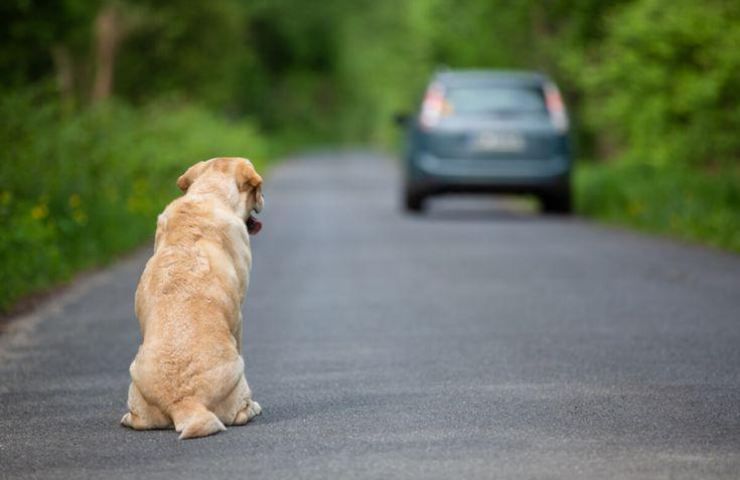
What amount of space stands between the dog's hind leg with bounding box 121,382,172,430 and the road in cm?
9

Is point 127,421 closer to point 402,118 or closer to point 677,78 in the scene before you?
point 677,78

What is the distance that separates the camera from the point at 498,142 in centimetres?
2136

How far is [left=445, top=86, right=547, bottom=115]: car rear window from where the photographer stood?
21.7 metres

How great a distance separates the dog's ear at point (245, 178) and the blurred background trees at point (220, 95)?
16.3 ft

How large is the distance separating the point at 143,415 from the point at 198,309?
490mm

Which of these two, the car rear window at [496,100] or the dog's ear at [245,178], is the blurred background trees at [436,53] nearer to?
the car rear window at [496,100]

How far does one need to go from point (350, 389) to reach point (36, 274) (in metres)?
5.86

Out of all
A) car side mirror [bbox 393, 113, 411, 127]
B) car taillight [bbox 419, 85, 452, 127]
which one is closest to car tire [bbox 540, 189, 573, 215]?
car taillight [bbox 419, 85, 452, 127]

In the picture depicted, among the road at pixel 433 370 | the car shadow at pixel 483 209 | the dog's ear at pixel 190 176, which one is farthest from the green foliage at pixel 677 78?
→ the dog's ear at pixel 190 176

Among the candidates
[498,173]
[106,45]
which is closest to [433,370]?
[498,173]

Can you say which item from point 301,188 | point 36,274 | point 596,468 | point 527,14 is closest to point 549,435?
point 596,468

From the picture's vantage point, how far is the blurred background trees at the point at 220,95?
15734 mm

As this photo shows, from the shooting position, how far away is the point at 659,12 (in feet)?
62.5

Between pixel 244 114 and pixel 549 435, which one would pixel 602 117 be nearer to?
pixel 549 435
